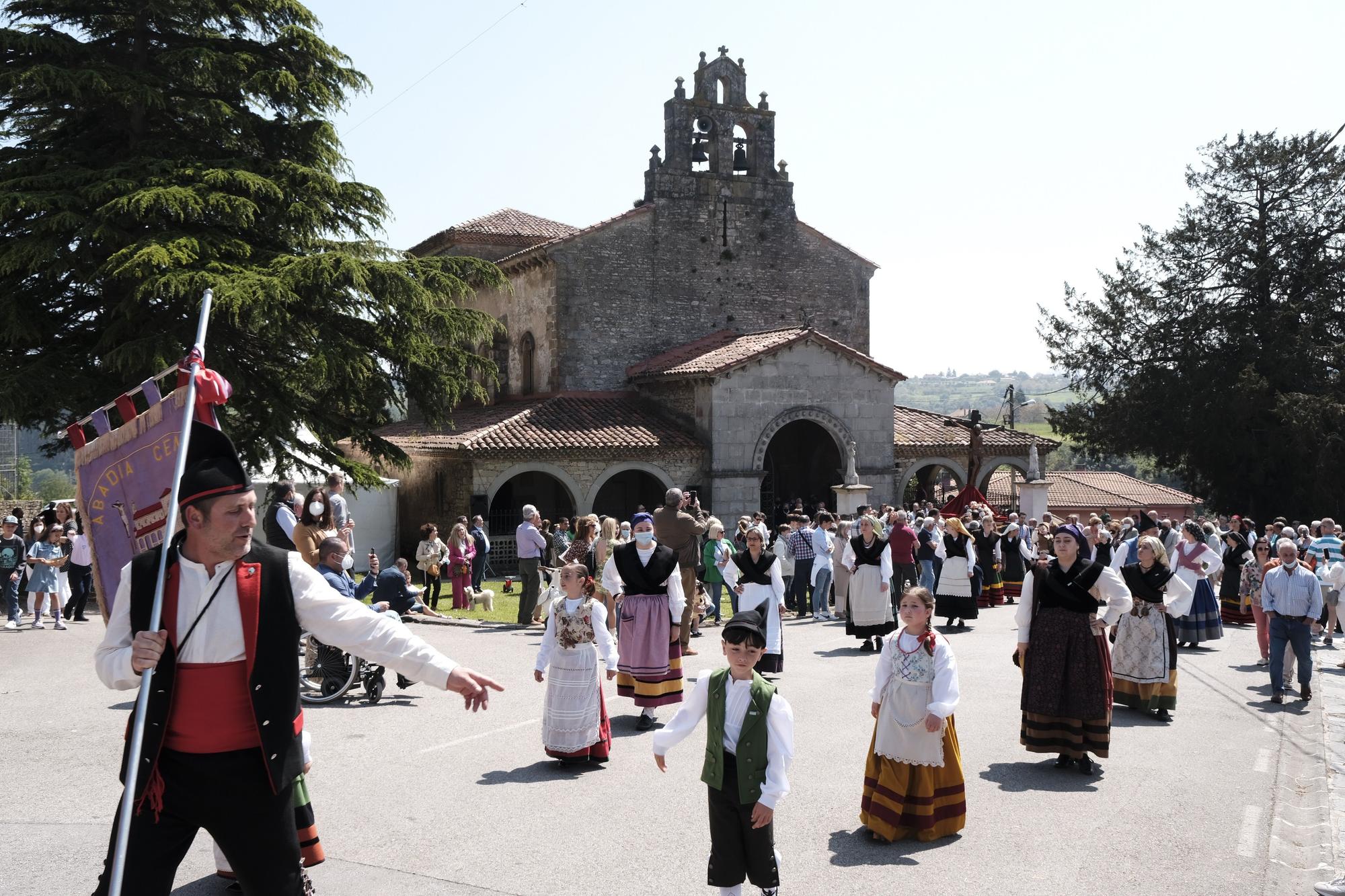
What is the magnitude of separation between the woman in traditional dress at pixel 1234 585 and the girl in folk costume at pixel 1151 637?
879cm

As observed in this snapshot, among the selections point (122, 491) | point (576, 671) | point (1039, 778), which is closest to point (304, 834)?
point (122, 491)

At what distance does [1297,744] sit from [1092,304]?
112ft

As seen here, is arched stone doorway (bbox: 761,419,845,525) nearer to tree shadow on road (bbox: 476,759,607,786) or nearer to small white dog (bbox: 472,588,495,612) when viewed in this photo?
small white dog (bbox: 472,588,495,612)

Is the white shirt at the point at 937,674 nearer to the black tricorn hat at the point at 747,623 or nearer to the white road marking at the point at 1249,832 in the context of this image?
the black tricorn hat at the point at 747,623

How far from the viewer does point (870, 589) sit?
15.2 metres

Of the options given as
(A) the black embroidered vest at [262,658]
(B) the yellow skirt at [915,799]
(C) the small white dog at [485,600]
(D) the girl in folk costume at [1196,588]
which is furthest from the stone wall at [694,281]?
(A) the black embroidered vest at [262,658]

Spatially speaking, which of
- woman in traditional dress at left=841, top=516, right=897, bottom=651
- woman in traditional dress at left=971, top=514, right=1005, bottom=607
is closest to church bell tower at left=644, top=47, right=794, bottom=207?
woman in traditional dress at left=971, top=514, right=1005, bottom=607

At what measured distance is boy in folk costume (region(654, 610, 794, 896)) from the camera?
5391 mm

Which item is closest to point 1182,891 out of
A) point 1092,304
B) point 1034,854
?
point 1034,854

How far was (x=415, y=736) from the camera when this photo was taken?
9.77m

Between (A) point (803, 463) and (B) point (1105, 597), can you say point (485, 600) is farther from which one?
(A) point (803, 463)

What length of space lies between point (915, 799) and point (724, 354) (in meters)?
25.1

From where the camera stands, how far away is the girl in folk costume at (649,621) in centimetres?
1031

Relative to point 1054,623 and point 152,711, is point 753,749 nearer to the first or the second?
point 152,711
